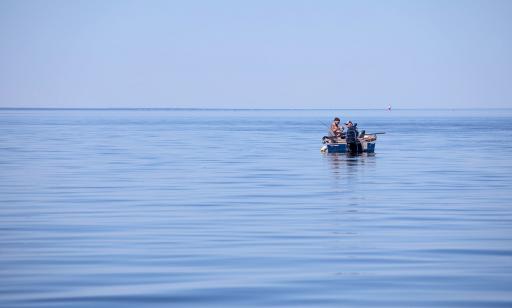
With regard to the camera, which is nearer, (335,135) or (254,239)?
(254,239)

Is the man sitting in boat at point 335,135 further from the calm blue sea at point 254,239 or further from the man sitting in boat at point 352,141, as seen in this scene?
the calm blue sea at point 254,239

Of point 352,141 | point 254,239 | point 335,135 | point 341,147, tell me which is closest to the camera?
point 254,239

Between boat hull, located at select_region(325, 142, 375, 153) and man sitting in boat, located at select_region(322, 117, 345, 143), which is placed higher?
man sitting in boat, located at select_region(322, 117, 345, 143)

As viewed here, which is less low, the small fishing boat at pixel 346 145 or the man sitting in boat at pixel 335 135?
the man sitting in boat at pixel 335 135

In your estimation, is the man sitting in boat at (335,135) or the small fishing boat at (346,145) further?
the man sitting in boat at (335,135)

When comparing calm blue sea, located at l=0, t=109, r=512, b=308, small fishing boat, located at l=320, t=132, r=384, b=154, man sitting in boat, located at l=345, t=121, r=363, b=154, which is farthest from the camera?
small fishing boat, located at l=320, t=132, r=384, b=154

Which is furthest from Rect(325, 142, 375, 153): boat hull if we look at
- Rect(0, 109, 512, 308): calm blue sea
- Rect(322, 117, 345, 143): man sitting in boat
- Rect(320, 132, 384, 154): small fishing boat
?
Rect(0, 109, 512, 308): calm blue sea

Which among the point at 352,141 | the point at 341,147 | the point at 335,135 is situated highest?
the point at 335,135

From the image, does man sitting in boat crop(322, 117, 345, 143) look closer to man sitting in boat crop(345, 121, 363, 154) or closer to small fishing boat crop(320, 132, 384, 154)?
small fishing boat crop(320, 132, 384, 154)

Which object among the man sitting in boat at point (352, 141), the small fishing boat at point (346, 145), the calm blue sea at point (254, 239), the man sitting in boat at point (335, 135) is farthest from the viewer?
the man sitting in boat at point (335, 135)

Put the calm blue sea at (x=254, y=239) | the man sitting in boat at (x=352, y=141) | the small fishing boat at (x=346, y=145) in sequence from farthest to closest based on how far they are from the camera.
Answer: the small fishing boat at (x=346, y=145) < the man sitting in boat at (x=352, y=141) < the calm blue sea at (x=254, y=239)

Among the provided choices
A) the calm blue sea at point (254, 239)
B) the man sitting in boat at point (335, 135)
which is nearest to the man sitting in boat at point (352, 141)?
the man sitting in boat at point (335, 135)

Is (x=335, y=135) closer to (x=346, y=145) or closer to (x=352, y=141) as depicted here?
(x=346, y=145)

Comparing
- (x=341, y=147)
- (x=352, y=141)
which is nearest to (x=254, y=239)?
(x=352, y=141)
